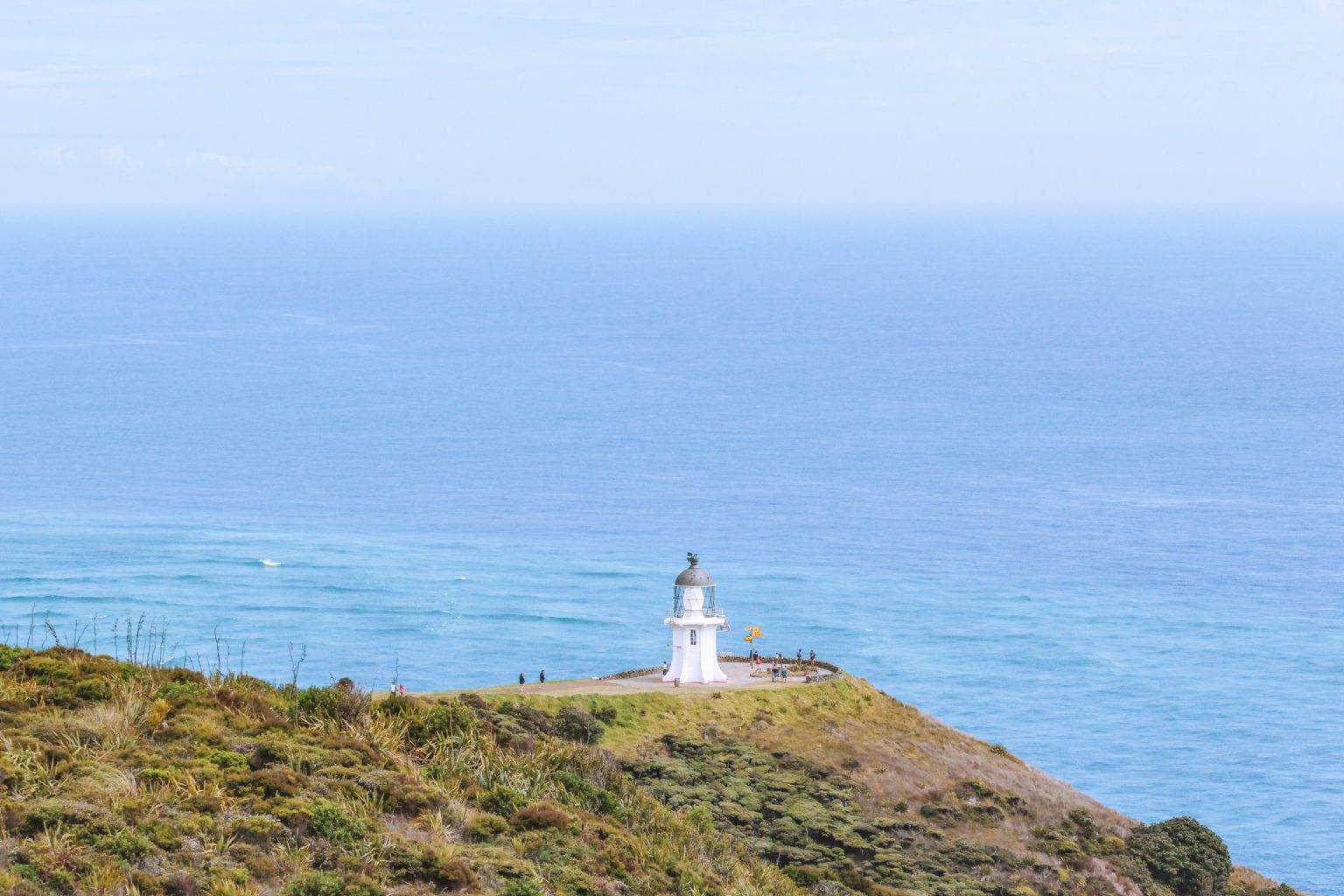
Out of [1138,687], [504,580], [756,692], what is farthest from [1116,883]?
[504,580]

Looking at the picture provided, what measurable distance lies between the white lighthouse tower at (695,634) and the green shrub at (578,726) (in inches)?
291

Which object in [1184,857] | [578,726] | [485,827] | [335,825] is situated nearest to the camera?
[335,825]

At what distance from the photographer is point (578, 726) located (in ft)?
193

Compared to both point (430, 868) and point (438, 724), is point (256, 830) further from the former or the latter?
point (438, 724)

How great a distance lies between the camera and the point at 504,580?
4560 inches

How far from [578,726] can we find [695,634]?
8.87m

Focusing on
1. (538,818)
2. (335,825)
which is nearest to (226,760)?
(335,825)

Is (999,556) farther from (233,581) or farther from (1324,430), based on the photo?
(1324,430)

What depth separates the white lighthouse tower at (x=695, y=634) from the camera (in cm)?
6644

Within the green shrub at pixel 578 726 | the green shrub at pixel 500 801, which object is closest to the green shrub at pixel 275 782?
the green shrub at pixel 500 801

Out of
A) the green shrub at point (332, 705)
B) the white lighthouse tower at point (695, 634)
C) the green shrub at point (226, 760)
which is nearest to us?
the green shrub at point (226, 760)

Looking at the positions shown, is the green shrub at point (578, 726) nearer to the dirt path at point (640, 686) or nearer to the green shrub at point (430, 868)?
the dirt path at point (640, 686)

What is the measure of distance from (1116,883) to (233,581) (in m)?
70.2

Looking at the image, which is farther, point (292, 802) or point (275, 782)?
point (275, 782)
